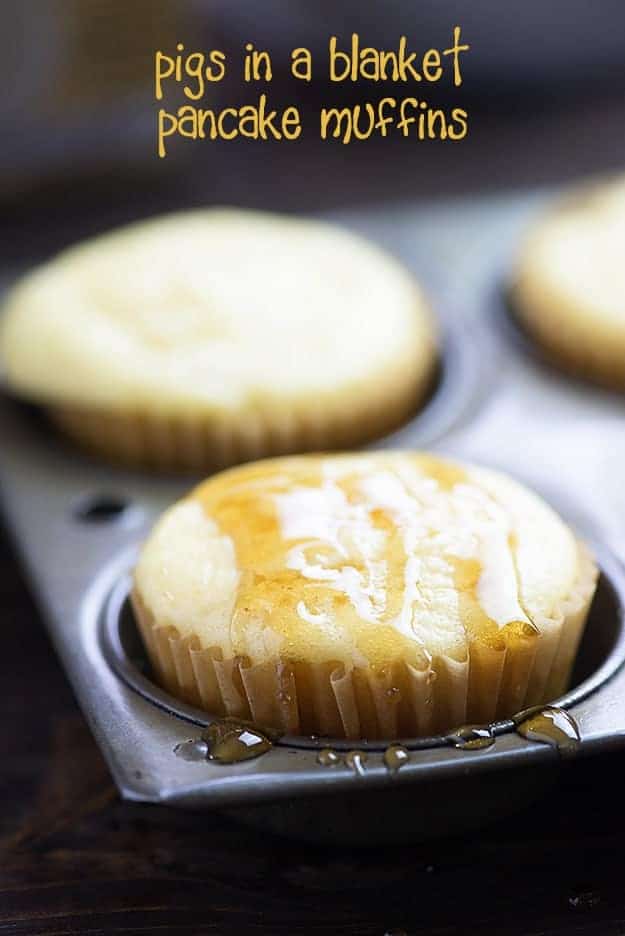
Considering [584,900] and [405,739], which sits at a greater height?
[405,739]

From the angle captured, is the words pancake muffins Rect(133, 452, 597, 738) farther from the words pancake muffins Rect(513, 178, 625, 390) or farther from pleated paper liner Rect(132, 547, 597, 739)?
the words pancake muffins Rect(513, 178, 625, 390)

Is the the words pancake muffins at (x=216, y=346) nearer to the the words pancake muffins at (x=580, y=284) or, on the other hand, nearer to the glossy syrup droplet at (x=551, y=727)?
the the words pancake muffins at (x=580, y=284)

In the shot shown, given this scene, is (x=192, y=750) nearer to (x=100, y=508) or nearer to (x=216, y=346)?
(x=100, y=508)

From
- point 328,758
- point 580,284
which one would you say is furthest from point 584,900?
point 580,284

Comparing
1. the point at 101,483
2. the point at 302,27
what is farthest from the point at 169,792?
the point at 302,27

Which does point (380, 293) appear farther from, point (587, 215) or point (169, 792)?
point (169, 792)

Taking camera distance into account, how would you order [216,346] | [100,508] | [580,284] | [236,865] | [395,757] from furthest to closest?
[580,284]
[216,346]
[100,508]
[236,865]
[395,757]
